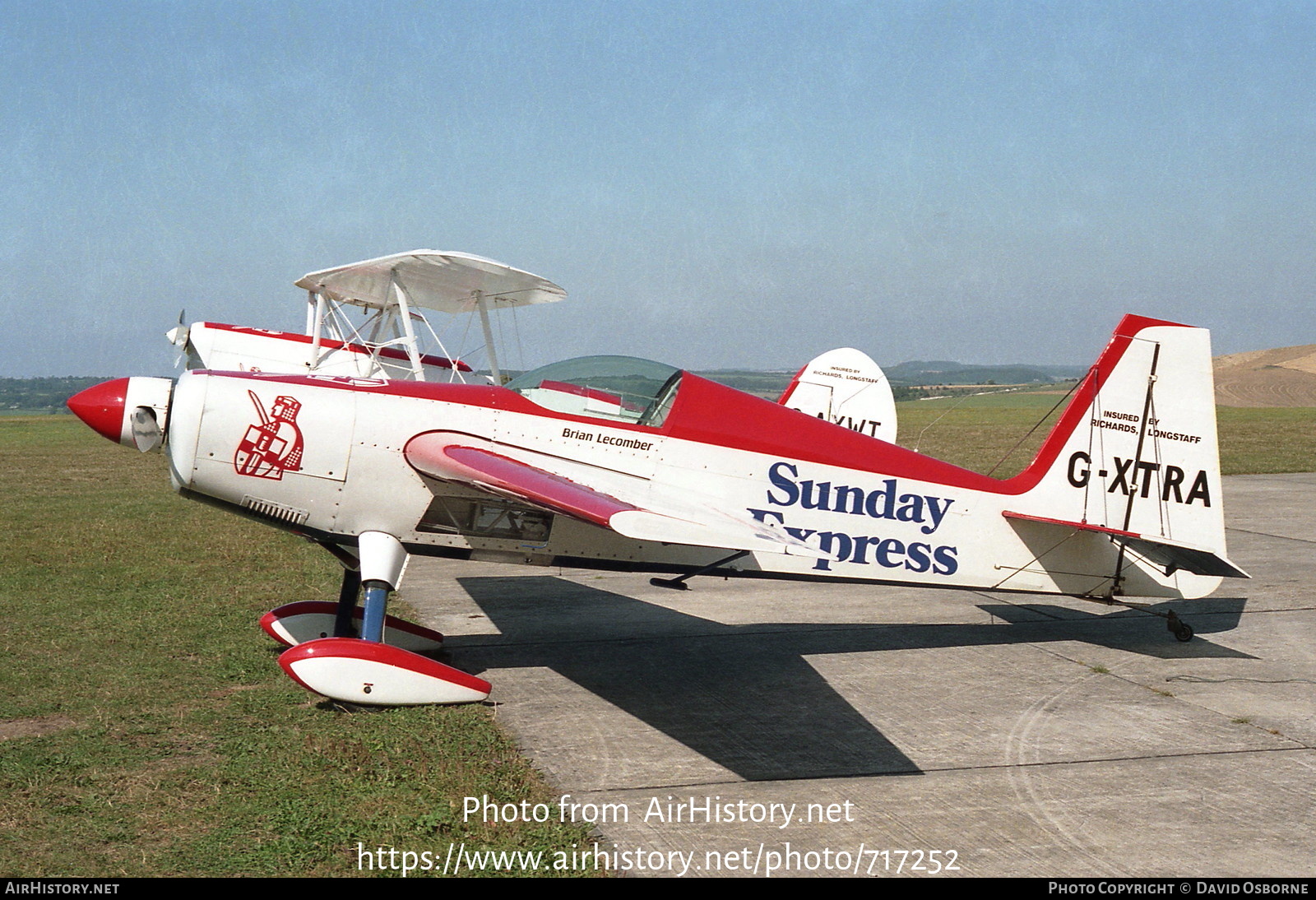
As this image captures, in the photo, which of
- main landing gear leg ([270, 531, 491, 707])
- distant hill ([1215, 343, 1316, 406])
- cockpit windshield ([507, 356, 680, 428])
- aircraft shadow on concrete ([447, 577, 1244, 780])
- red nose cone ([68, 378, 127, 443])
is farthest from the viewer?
distant hill ([1215, 343, 1316, 406])

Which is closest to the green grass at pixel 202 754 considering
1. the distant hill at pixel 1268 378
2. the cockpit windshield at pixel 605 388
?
the cockpit windshield at pixel 605 388

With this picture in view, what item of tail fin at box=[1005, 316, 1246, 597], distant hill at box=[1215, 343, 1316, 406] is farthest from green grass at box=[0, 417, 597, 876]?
distant hill at box=[1215, 343, 1316, 406]

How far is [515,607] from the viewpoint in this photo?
9.98m

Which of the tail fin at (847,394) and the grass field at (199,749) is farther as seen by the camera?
the tail fin at (847,394)

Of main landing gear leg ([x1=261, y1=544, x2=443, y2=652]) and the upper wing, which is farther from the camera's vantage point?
main landing gear leg ([x1=261, y1=544, x2=443, y2=652])

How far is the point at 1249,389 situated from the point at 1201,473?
263 feet

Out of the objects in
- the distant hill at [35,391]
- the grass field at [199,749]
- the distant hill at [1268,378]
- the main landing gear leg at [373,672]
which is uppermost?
the distant hill at [1268,378]

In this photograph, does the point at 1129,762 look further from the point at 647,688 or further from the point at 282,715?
the point at 282,715

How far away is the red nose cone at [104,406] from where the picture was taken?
680cm

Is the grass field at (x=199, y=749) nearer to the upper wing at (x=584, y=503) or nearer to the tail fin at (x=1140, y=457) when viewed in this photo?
the upper wing at (x=584, y=503)

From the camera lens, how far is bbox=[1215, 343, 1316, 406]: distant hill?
71062mm

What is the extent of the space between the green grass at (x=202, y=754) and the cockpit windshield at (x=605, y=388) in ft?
7.29

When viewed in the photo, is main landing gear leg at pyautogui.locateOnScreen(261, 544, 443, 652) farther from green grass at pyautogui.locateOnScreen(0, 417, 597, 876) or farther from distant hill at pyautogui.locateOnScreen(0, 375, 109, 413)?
distant hill at pyautogui.locateOnScreen(0, 375, 109, 413)

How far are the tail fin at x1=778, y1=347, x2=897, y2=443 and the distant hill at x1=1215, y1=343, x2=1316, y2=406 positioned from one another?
68051 millimetres
